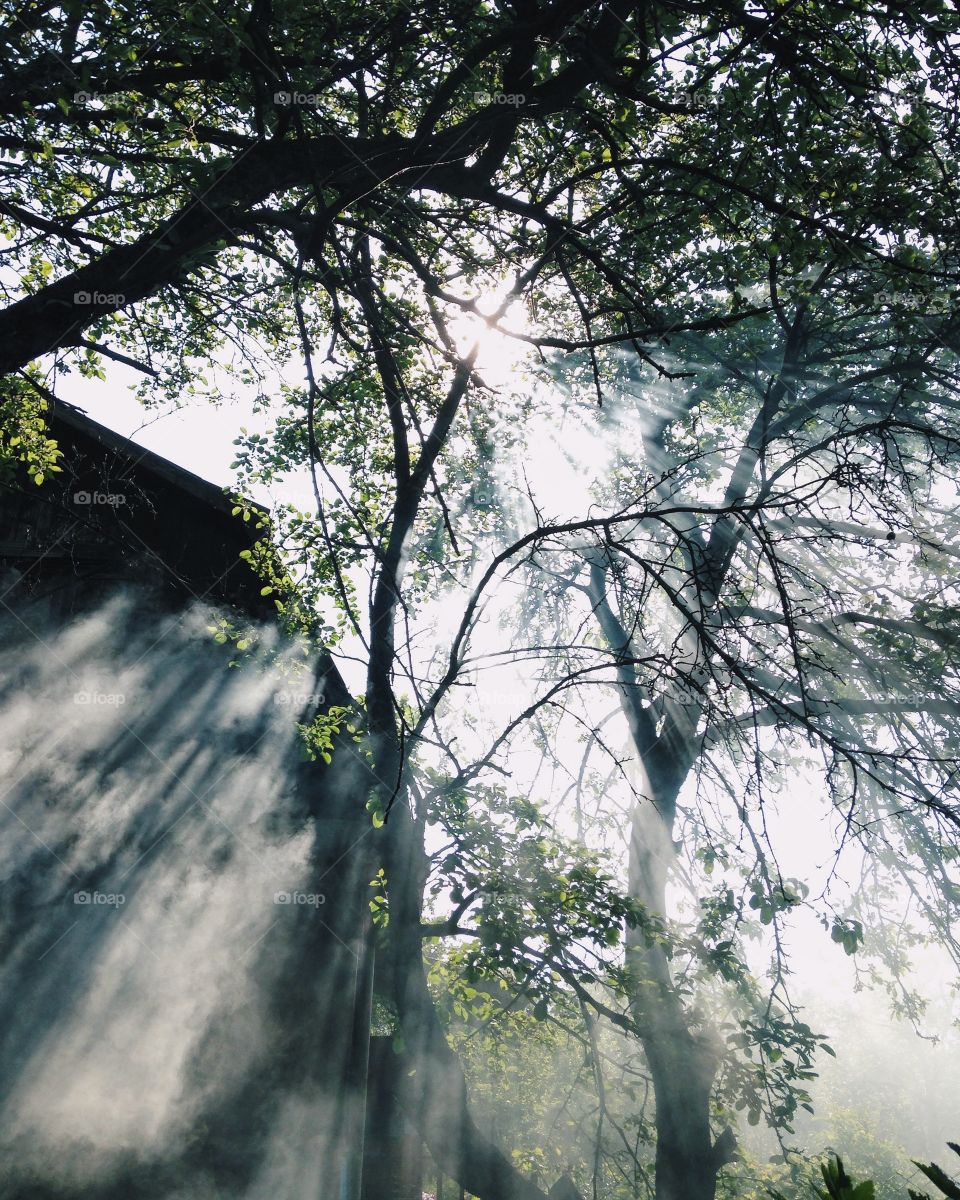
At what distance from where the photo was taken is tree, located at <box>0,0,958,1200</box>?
10.9 ft

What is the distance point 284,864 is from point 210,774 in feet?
3.75

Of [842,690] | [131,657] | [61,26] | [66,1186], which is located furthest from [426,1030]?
[61,26]

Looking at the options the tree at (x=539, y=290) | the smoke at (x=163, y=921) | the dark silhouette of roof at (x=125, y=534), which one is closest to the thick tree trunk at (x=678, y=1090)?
the tree at (x=539, y=290)

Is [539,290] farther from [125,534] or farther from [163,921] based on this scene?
[163,921]

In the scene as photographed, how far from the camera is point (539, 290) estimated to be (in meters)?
6.44

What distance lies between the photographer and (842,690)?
31.8ft

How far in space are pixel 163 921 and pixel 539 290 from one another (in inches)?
259

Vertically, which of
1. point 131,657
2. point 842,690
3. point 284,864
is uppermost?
point 842,690

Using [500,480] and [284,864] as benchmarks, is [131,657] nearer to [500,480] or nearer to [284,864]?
[284,864]

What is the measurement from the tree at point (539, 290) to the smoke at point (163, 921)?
86cm

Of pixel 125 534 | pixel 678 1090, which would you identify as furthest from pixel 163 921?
pixel 678 1090

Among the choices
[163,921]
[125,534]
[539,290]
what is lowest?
[163,921]

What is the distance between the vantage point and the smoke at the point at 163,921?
5.45m

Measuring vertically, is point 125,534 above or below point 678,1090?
above
